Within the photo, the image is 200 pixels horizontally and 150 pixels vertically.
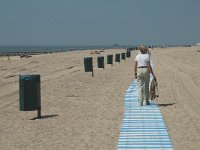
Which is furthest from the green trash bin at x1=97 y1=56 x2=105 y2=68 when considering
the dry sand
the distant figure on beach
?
the distant figure on beach

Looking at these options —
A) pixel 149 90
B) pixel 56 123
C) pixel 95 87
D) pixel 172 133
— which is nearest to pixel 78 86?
pixel 95 87

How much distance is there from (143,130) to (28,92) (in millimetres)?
2976

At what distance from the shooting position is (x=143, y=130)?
8977 millimetres

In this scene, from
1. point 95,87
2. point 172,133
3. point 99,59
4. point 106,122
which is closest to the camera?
point 172,133

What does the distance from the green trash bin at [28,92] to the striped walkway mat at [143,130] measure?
2.14m

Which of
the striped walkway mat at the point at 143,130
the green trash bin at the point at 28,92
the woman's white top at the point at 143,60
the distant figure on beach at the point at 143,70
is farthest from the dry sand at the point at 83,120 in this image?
the woman's white top at the point at 143,60

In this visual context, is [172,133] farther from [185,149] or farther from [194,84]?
[194,84]

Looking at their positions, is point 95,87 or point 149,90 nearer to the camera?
point 149,90

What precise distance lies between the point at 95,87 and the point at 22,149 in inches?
413

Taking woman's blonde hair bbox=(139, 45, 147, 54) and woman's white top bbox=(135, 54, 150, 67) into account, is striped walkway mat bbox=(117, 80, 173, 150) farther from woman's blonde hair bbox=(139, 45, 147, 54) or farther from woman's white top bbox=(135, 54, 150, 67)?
woman's blonde hair bbox=(139, 45, 147, 54)

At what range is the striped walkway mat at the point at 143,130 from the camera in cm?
771

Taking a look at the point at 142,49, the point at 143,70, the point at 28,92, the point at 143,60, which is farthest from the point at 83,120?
the point at 142,49

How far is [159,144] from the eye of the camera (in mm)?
7754

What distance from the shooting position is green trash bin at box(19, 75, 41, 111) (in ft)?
34.4
